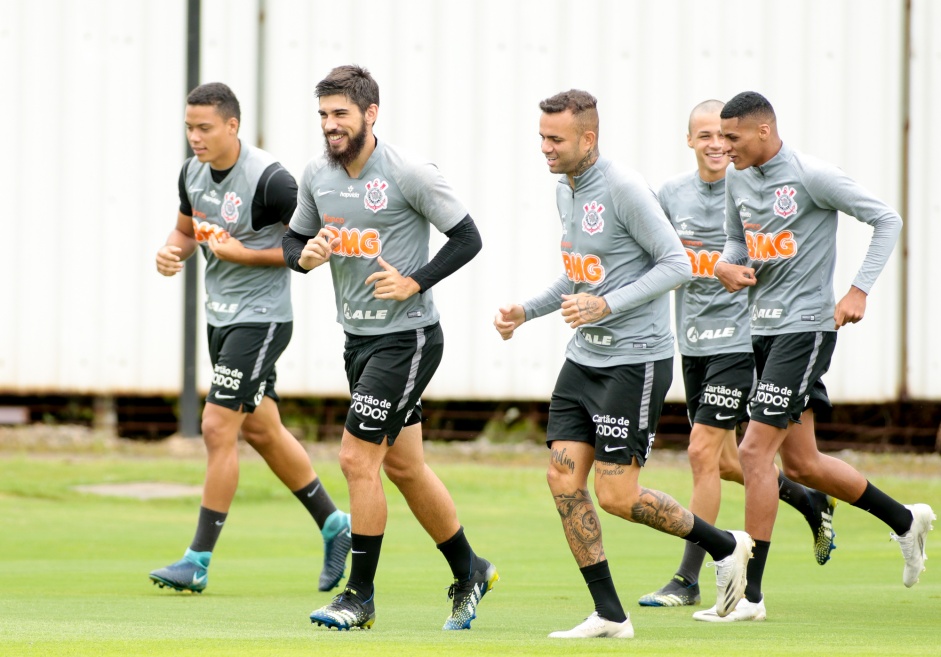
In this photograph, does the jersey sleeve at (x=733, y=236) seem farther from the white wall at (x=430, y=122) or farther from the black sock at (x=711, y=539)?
the white wall at (x=430, y=122)

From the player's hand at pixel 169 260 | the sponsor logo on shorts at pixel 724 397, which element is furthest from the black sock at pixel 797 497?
the player's hand at pixel 169 260

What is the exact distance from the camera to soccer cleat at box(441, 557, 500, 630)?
19.6 ft

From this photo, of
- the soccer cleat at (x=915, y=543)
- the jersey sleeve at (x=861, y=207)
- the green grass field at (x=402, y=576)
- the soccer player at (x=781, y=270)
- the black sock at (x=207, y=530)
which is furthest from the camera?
the black sock at (x=207, y=530)

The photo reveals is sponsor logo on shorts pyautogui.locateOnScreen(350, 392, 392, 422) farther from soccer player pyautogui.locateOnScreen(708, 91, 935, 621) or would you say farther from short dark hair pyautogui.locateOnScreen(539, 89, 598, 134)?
soccer player pyautogui.locateOnScreen(708, 91, 935, 621)

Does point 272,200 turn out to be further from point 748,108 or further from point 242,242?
point 748,108

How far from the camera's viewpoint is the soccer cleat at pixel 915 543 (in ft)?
23.1

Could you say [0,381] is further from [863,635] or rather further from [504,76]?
[863,635]

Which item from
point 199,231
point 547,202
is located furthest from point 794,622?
point 547,202

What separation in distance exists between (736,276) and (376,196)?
1849 millimetres

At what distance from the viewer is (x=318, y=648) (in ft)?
15.9

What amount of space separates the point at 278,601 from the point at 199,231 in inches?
88.3

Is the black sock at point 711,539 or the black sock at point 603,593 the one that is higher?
the black sock at point 711,539

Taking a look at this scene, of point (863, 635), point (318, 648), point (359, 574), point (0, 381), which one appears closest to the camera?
point (318, 648)

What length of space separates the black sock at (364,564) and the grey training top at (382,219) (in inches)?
36.0
